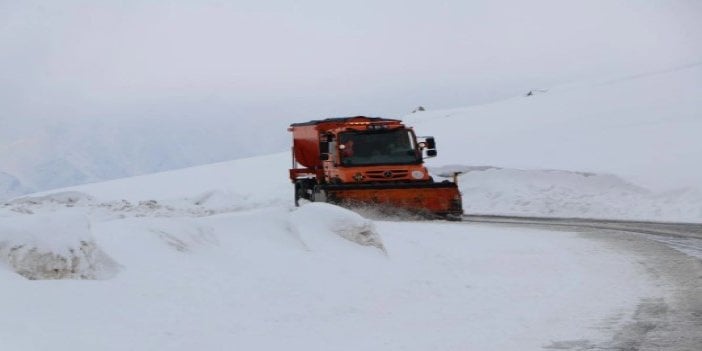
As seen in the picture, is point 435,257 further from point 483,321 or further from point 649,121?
point 649,121

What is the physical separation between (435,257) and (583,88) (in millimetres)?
50063

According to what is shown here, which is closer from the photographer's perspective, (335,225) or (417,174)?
(335,225)

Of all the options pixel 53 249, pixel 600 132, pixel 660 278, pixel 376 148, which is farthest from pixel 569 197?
pixel 53 249

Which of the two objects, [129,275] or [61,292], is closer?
[61,292]

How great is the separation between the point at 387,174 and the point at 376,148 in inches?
34.8

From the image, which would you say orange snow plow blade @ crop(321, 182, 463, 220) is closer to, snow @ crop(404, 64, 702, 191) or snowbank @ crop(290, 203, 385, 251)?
snowbank @ crop(290, 203, 385, 251)

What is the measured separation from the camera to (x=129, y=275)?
682cm

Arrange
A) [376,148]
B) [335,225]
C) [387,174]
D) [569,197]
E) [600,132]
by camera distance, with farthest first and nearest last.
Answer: [600,132] < [569,197] < [376,148] < [387,174] < [335,225]

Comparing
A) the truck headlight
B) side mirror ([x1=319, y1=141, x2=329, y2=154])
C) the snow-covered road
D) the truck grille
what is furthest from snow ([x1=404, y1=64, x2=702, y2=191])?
the snow-covered road

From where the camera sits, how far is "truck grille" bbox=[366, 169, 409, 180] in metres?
20.1

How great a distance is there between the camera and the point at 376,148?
20.7 metres

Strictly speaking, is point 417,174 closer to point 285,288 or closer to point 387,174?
point 387,174

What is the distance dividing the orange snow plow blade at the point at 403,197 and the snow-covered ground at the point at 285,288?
706cm

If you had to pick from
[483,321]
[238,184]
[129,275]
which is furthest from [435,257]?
[238,184]
